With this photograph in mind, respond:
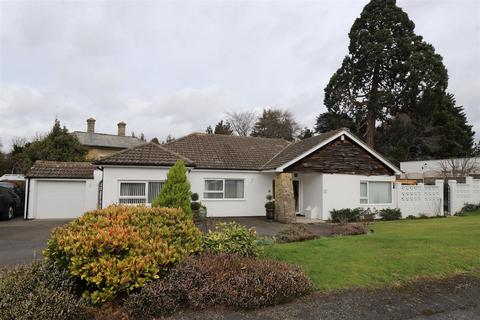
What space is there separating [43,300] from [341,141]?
60.0ft

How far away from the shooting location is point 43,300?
4.85m

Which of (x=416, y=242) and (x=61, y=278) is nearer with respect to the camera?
(x=61, y=278)

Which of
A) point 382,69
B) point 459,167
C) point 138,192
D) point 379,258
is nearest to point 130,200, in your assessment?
point 138,192

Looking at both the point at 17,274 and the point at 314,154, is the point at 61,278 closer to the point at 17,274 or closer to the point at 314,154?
the point at 17,274

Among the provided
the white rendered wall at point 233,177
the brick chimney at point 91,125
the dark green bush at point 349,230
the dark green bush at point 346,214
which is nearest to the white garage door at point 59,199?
the white rendered wall at point 233,177

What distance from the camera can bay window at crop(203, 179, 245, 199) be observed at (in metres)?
20.3

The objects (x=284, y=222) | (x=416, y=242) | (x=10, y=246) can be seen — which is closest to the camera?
(x=416, y=242)

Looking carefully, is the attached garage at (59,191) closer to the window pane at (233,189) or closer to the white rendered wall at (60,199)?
the white rendered wall at (60,199)

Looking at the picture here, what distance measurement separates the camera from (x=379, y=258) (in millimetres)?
8023

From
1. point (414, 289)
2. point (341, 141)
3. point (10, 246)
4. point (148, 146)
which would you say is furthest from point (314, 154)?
point (10, 246)

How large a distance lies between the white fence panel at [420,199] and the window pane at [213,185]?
1104 cm

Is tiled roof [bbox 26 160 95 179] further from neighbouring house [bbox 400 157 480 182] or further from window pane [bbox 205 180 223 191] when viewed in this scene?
neighbouring house [bbox 400 157 480 182]

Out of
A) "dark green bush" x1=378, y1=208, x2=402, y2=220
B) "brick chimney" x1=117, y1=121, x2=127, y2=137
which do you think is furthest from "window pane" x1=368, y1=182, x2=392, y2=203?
"brick chimney" x1=117, y1=121, x2=127, y2=137

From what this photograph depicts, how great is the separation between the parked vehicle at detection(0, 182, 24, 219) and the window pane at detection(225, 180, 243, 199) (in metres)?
12.5
